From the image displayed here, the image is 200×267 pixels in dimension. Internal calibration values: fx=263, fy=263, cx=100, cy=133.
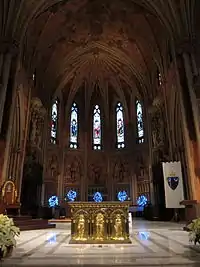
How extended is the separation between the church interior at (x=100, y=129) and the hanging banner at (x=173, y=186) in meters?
0.05

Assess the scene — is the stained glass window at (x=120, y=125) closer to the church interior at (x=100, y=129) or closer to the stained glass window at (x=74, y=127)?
the church interior at (x=100, y=129)

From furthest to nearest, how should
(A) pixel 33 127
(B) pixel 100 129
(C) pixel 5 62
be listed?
1. (B) pixel 100 129
2. (A) pixel 33 127
3. (C) pixel 5 62

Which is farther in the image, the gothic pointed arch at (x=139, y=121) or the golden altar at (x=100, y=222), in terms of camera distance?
the gothic pointed arch at (x=139, y=121)

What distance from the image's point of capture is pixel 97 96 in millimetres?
29938

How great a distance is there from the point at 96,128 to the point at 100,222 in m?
22.4

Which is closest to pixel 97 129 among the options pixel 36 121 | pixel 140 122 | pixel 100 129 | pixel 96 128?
pixel 96 128

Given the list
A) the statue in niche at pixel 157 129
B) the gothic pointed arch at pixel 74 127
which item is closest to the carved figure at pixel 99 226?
the statue in niche at pixel 157 129

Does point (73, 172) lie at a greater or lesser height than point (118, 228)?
greater

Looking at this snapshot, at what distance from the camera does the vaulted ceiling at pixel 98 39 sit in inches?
632

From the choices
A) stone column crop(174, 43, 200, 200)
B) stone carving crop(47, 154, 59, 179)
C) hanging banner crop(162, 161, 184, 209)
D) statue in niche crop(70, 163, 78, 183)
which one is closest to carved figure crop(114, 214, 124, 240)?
hanging banner crop(162, 161, 184, 209)

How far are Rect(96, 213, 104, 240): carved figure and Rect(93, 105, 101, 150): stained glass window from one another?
70.4 ft

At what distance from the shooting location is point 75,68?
26.9 m

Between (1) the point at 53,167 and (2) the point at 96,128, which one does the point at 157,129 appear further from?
(1) the point at 53,167

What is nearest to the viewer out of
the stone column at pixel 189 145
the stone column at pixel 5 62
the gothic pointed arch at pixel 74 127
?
the stone column at pixel 189 145
